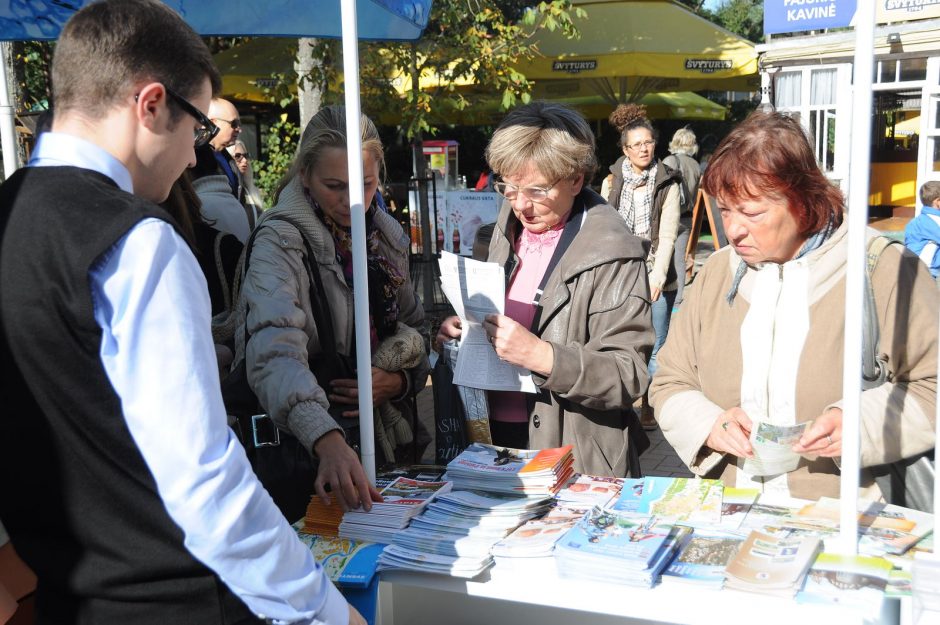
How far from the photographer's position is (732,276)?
2.21 metres

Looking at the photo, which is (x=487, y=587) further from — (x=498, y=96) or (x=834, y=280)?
(x=498, y=96)

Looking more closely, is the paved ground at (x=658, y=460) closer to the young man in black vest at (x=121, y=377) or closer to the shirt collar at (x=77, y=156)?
the young man in black vest at (x=121, y=377)

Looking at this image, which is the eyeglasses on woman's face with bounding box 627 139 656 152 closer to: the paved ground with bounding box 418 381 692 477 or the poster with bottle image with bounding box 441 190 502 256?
the paved ground with bounding box 418 381 692 477

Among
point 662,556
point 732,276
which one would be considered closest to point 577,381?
point 732,276

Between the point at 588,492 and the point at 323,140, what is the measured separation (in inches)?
49.0

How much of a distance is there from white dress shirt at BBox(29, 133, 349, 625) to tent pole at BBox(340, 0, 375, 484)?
2.45 feet

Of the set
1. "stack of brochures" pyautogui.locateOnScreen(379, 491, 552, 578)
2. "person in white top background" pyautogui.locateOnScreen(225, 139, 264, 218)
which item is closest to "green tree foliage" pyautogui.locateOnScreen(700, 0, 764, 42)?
"person in white top background" pyautogui.locateOnScreen(225, 139, 264, 218)

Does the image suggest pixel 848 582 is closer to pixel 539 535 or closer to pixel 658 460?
pixel 539 535

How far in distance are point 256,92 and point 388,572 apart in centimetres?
948

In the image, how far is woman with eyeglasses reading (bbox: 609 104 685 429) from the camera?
18.7 feet

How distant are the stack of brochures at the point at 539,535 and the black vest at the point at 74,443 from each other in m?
0.65

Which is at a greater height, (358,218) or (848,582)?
(358,218)

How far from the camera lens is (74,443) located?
1.17 metres

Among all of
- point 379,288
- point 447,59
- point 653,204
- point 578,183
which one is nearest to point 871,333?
point 578,183
